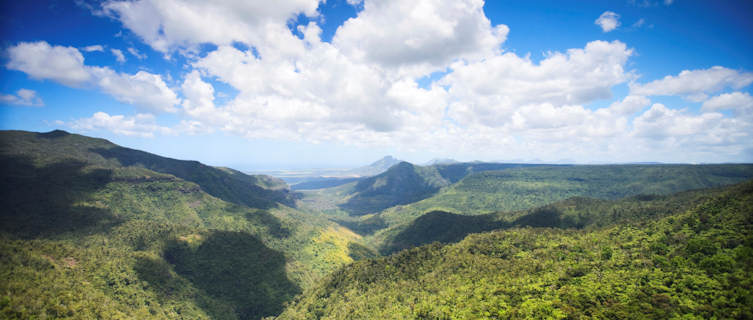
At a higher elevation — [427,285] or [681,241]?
[681,241]

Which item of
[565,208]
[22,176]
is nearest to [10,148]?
[22,176]

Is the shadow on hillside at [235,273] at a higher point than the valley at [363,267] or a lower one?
lower

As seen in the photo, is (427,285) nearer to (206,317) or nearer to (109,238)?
(206,317)

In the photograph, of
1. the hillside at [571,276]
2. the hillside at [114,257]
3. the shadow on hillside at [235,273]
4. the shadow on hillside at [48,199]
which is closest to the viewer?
the hillside at [571,276]

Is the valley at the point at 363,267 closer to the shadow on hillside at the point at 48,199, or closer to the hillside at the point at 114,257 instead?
the hillside at the point at 114,257

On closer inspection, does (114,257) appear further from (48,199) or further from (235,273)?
(48,199)

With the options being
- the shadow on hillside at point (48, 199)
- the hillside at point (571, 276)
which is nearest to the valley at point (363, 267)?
the hillside at point (571, 276)

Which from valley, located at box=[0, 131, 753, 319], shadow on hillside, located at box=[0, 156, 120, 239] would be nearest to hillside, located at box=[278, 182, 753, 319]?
valley, located at box=[0, 131, 753, 319]
